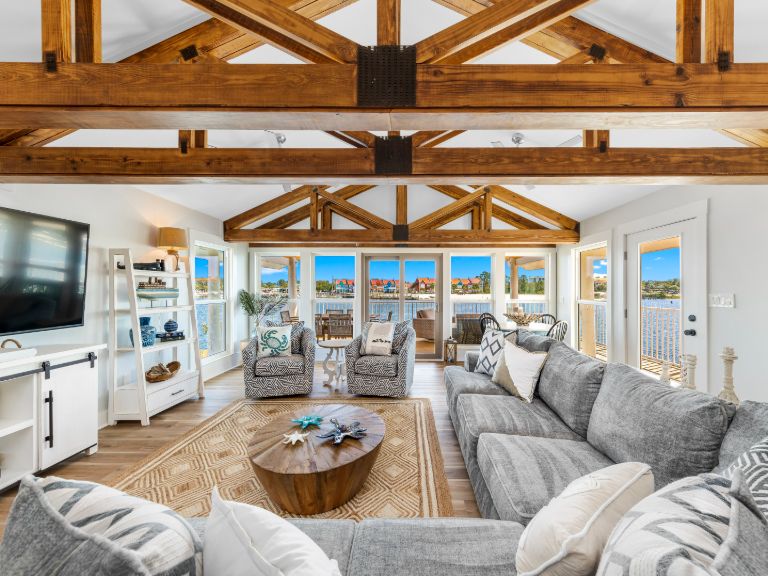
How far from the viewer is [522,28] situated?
79.2 inches

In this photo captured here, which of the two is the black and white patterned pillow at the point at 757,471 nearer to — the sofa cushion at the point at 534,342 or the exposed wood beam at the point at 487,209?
the sofa cushion at the point at 534,342

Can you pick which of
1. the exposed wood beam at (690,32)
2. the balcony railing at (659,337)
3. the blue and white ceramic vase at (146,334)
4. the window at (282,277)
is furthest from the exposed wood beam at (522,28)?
the window at (282,277)

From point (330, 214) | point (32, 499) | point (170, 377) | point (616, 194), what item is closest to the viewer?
point (32, 499)

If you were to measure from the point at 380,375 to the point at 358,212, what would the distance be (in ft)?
9.12

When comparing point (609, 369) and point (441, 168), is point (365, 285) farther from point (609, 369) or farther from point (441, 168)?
point (609, 369)

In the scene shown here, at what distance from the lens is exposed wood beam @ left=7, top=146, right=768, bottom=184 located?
102 inches

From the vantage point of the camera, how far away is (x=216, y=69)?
1.66 meters

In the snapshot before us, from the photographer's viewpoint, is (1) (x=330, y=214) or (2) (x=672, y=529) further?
(1) (x=330, y=214)

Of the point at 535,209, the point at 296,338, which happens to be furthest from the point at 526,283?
the point at 296,338

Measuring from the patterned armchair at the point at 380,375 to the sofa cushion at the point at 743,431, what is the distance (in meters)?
3.20

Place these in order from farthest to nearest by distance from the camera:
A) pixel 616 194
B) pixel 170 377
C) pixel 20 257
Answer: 1. pixel 616 194
2. pixel 170 377
3. pixel 20 257

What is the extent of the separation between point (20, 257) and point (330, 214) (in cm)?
418

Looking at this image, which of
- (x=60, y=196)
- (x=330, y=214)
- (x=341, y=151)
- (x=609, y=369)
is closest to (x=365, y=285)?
(x=330, y=214)

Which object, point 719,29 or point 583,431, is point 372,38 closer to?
point 719,29
